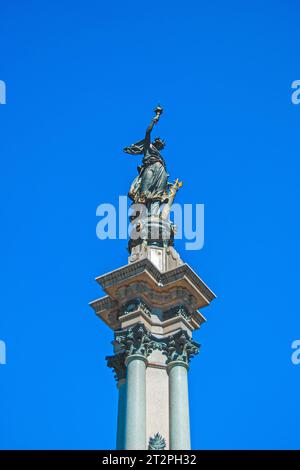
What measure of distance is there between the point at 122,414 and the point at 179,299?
3.16 metres

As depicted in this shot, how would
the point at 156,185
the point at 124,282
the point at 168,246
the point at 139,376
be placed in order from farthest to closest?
1. the point at 156,185
2. the point at 168,246
3. the point at 124,282
4. the point at 139,376

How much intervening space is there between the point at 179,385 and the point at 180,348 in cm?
98

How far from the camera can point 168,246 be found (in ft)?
76.3

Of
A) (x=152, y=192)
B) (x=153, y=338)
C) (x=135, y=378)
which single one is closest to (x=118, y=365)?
(x=153, y=338)

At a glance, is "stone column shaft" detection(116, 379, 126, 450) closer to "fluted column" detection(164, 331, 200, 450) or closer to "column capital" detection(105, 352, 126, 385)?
"column capital" detection(105, 352, 126, 385)

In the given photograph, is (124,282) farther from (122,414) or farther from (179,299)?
(122,414)

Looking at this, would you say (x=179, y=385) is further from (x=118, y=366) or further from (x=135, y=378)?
(x=118, y=366)

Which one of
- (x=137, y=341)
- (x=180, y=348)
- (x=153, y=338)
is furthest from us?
(x=153, y=338)

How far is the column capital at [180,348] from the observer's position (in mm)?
20469

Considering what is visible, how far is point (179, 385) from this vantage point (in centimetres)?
1995

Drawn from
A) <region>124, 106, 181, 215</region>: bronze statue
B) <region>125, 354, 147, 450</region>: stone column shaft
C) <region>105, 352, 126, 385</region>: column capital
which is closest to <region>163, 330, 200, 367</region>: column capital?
<region>125, 354, 147, 450</region>: stone column shaft

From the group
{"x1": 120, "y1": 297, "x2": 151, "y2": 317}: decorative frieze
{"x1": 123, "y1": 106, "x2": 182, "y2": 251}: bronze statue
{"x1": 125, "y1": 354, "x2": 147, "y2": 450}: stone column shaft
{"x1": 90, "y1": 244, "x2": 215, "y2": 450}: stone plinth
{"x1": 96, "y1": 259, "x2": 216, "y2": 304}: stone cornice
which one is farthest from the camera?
{"x1": 123, "y1": 106, "x2": 182, "y2": 251}: bronze statue

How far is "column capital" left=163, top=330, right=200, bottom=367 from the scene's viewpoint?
20.5m
